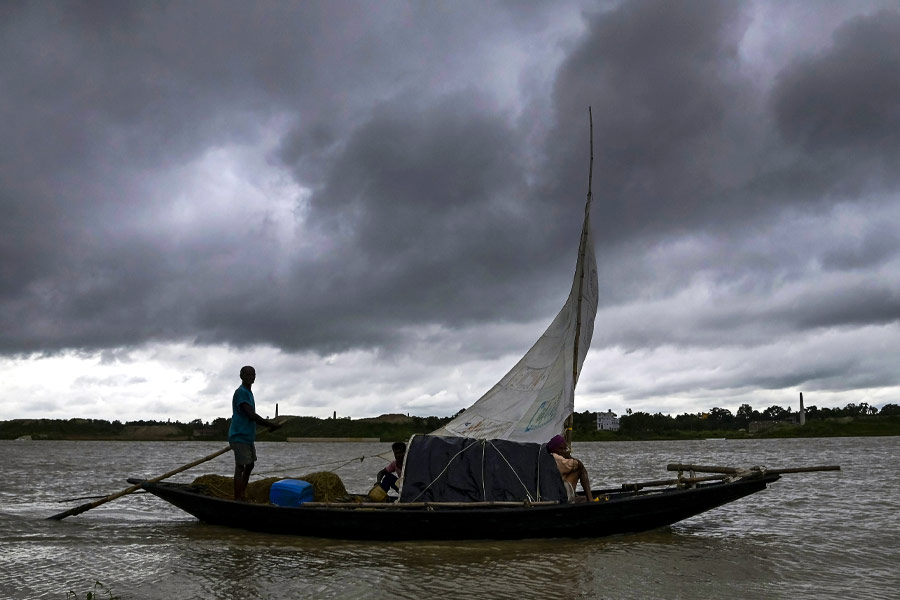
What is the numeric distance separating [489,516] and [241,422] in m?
4.70

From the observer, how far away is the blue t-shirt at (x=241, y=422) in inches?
479

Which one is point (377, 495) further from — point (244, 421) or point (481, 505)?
point (244, 421)

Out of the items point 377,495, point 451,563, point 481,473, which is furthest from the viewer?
point 377,495

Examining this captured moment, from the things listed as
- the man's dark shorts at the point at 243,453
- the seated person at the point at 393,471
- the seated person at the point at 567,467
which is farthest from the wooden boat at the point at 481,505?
the seated person at the point at 393,471

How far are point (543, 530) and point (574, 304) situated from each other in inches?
220

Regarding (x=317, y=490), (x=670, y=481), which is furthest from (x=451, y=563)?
(x=670, y=481)

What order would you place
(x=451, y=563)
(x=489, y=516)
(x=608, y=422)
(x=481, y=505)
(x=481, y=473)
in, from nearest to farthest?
(x=451, y=563)
(x=481, y=505)
(x=489, y=516)
(x=481, y=473)
(x=608, y=422)

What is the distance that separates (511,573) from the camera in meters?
9.47

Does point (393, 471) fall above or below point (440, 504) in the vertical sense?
above

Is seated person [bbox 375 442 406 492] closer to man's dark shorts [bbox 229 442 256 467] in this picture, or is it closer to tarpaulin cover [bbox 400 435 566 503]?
tarpaulin cover [bbox 400 435 566 503]

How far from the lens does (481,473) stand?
11680 millimetres

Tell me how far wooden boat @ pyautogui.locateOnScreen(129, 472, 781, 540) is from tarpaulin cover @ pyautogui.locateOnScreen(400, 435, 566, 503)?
0.30 metres

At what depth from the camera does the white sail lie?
1416 centimetres

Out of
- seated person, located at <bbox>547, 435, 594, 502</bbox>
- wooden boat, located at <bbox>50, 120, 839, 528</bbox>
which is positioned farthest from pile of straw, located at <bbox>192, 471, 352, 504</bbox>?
seated person, located at <bbox>547, 435, 594, 502</bbox>
